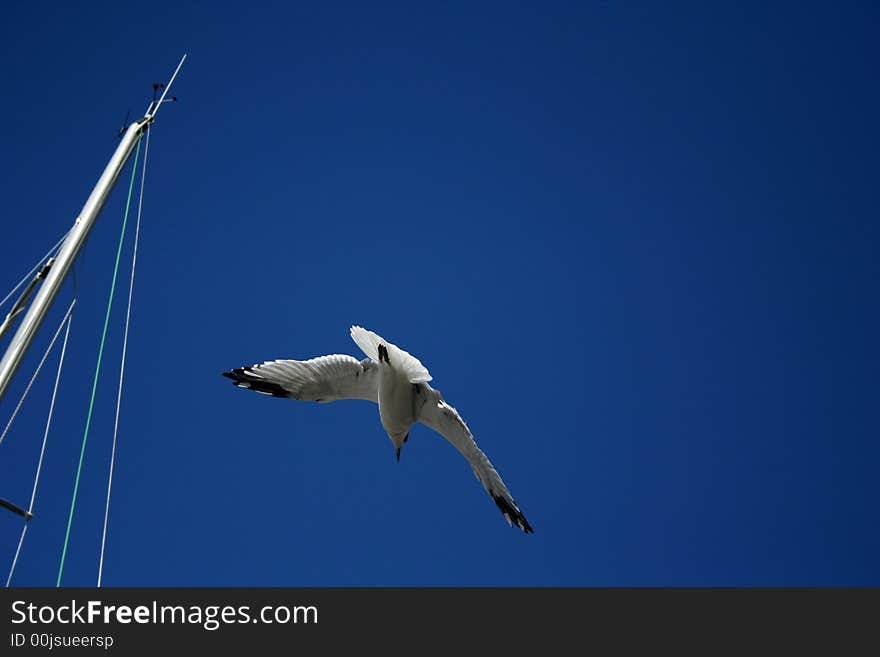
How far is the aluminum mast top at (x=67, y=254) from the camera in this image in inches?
240

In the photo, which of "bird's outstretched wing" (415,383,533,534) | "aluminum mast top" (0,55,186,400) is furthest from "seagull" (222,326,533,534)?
"aluminum mast top" (0,55,186,400)

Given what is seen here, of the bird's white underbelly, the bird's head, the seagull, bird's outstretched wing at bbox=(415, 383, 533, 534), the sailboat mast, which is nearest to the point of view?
the sailboat mast

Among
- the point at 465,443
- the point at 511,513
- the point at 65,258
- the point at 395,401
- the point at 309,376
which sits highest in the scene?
the point at 309,376

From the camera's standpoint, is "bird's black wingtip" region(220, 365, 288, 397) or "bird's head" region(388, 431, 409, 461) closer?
"bird's black wingtip" region(220, 365, 288, 397)

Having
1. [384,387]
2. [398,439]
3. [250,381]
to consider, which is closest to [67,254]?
[250,381]

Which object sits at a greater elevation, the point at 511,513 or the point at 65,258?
the point at 65,258

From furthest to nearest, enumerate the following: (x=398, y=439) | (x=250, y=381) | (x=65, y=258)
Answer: (x=398, y=439)
(x=250, y=381)
(x=65, y=258)

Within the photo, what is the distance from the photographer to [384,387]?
955 cm

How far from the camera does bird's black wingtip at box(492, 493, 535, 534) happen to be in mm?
9867

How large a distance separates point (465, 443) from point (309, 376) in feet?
6.50

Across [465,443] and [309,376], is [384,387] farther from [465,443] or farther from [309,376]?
[465,443]

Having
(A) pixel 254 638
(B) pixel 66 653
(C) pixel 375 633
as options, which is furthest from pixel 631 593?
(B) pixel 66 653

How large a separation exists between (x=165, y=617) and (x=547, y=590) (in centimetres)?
301

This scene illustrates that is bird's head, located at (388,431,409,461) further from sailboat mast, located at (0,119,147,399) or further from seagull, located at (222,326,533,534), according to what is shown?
sailboat mast, located at (0,119,147,399)
